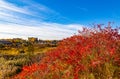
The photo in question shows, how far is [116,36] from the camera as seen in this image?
15.5 meters

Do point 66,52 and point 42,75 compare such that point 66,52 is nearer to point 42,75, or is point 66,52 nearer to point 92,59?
point 42,75

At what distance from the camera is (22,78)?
18.5m

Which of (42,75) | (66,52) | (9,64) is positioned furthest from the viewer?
(9,64)

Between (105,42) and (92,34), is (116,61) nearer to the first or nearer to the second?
(105,42)

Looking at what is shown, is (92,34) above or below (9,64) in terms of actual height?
above

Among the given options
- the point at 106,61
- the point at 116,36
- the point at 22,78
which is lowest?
the point at 22,78

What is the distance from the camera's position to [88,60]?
1457cm

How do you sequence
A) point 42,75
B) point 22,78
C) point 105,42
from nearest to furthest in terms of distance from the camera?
point 105,42
point 42,75
point 22,78

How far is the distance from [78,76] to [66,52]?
10.5 ft

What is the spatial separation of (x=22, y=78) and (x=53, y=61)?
2.14 meters

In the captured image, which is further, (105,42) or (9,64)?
(9,64)

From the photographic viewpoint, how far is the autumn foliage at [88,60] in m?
13.5

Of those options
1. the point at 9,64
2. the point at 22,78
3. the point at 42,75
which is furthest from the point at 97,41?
the point at 9,64

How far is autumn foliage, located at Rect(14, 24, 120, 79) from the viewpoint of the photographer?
531 inches
